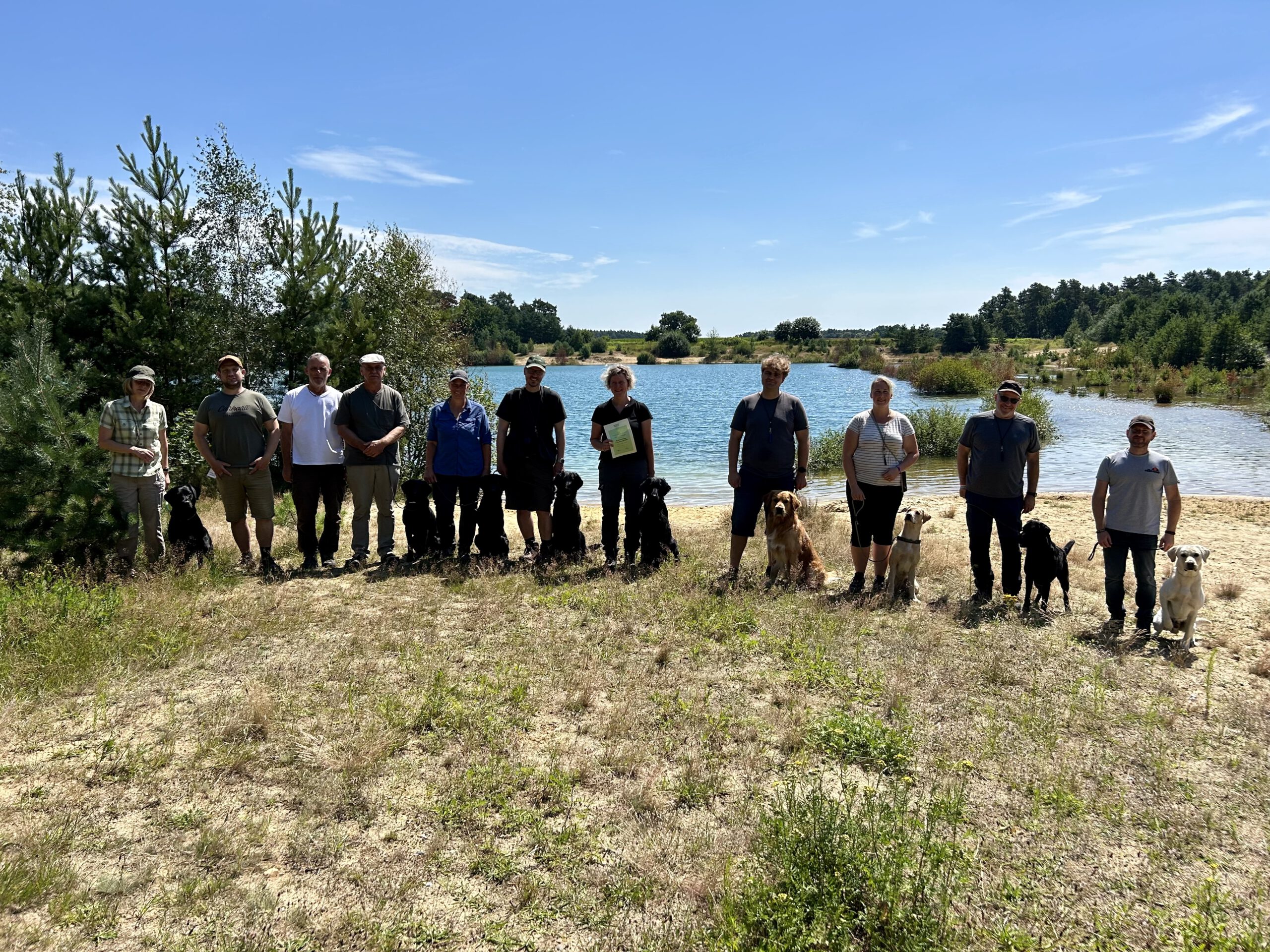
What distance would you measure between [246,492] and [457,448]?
2039mm

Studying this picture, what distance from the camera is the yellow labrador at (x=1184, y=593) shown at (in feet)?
17.9

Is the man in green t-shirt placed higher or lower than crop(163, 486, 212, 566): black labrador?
higher

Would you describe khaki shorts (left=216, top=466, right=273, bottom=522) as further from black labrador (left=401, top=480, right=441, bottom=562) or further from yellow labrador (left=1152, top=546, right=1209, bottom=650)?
yellow labrador (left=1152, top=546, right=1209, bottom=650)

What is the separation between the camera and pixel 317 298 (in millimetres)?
13711

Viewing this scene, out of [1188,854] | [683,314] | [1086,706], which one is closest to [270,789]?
[1188,854]

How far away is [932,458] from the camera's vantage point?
871 inches

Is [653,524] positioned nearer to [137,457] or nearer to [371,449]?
[371,449]

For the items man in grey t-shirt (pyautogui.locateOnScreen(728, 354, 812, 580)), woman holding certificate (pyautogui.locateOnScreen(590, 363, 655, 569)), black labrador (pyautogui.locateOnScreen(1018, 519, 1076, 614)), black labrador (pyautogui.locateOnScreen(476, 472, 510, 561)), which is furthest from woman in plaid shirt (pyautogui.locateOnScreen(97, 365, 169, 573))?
black labrador (pyautogui.locateOnScreen(1018, 519, 1076, 614))

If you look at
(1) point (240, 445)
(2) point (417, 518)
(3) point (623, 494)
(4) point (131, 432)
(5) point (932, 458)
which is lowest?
(5) point (932, 458)

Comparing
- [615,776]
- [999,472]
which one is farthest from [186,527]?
[999,472]

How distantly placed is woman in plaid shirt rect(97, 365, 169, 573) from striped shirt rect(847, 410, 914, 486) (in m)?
6.18

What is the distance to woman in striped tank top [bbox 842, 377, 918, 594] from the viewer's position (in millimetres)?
6238

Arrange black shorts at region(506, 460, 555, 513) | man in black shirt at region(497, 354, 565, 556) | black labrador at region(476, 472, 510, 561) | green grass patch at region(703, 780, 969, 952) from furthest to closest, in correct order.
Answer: black labrador at region(476, 472, 510, 561) → black shorts at region(506, 460, 555, 513) → man in black shirt at region(497, 354, 565, 556) → green grass patch at region(703, 780, 969, 952)

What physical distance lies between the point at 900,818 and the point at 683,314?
10408 cm
